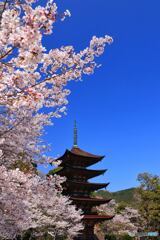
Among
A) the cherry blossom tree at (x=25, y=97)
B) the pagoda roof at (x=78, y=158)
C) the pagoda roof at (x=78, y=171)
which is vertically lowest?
the cherry blossom tree at (x=25, y=97)

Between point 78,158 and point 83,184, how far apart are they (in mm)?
3256

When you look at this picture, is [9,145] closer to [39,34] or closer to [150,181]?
[39,34]

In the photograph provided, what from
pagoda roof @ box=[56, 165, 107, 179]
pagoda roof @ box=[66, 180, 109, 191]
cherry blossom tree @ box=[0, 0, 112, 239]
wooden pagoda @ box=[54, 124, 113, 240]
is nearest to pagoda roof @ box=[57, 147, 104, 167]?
wooden pagoda @ box=[54, 124, 113, 240]


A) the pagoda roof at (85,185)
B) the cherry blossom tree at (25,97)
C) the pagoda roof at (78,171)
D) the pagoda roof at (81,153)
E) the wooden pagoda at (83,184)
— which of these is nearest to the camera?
the cherry blossom tree at (25,97)

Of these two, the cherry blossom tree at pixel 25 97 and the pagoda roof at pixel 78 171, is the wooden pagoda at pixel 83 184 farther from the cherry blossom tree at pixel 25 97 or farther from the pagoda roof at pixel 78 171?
the cherry blossom tree at pixel 25 97

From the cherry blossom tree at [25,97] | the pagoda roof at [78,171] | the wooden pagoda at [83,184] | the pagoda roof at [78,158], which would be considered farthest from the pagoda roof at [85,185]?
the cherry blossom tree at [25,97]

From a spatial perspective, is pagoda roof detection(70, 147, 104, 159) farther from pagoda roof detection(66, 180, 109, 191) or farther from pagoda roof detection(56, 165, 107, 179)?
pagoda roof detection(66, 180, 109, 191)

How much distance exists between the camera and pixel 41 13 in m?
4.51

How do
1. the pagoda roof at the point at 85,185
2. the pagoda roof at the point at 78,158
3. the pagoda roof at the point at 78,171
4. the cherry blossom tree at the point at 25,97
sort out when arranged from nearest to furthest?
the cherry blossom tree at the point at 25,97, the pagoda roof at the point at 85,185, the pagoda roof at the point at 78,171, the pagoda roof at the point at 78,158

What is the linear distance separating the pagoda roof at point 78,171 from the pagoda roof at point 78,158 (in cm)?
77

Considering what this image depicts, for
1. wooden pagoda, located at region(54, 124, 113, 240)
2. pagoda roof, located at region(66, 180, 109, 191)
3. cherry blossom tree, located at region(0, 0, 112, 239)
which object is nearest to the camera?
cherry blossom tree, located at region(0, 0, 112, 239)

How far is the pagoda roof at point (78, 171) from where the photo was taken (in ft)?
137

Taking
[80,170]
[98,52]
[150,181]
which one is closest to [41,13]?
[98,52]

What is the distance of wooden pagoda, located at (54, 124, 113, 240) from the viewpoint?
40000 millimetres
